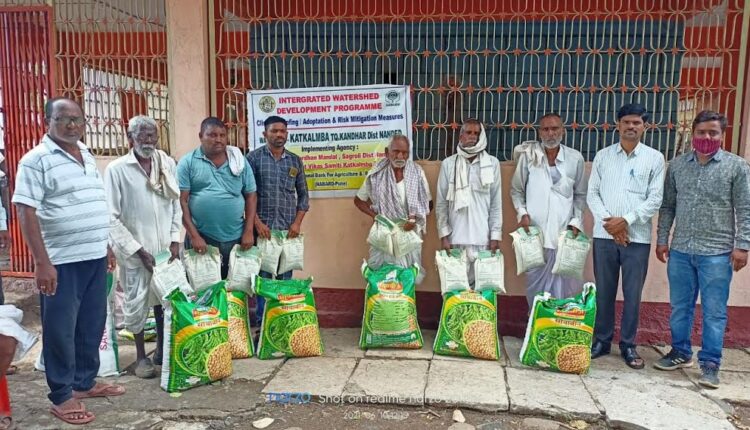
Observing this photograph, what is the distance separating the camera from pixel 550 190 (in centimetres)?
411

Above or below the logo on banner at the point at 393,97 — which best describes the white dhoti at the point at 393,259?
below

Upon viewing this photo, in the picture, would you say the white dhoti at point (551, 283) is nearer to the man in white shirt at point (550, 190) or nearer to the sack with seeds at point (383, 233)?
the man in white shirt at point (550, 190)

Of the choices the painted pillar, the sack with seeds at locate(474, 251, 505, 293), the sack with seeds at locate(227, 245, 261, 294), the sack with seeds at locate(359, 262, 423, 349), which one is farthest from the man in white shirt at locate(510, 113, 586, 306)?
the painted pillar

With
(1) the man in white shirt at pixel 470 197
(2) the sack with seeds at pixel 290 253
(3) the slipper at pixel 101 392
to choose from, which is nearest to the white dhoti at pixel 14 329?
(3) the slipper at pixel 101 392

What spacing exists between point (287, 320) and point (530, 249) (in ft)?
6.25

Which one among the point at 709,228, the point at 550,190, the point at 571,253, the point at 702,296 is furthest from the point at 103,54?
the point at 702,296

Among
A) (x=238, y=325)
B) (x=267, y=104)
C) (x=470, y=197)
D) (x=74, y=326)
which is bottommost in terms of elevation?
(x=238, y=325)

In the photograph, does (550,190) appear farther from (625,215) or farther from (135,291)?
(135,291)

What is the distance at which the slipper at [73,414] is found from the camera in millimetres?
3051

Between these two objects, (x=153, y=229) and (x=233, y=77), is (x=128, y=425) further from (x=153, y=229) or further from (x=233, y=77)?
(x=233, y=77)

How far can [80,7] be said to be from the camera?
15.8ft

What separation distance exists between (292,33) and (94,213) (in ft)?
7.87

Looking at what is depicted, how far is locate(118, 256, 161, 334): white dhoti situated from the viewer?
3.60m

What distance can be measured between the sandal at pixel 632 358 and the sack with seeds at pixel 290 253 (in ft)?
8.55
